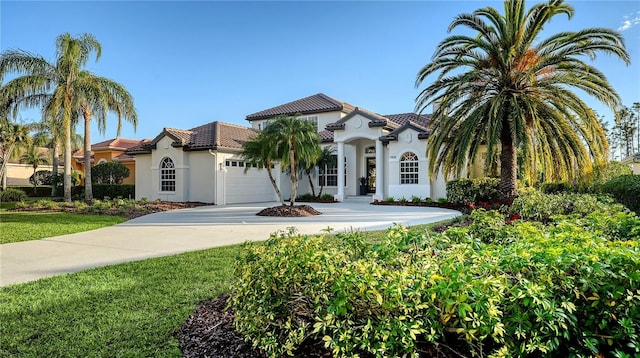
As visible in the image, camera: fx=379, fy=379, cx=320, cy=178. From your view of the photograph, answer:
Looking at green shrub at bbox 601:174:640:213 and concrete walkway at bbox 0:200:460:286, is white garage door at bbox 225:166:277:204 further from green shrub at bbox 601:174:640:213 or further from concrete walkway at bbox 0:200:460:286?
green shrub at bbox 601:174:640:213

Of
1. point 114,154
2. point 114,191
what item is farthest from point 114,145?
point 114,191

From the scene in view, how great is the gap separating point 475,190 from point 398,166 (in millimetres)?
4996

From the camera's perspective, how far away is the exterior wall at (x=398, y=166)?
21422 mm

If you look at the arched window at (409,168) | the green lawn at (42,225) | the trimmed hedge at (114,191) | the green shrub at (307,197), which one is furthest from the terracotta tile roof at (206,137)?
the arched window at (409,168)

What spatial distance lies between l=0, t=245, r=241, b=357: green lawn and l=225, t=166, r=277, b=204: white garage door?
15987 millimetres

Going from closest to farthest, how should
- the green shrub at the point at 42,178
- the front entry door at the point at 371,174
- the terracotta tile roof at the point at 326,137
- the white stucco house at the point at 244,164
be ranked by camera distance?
1. the white stucco house at the point at 244,164
2. the terracotta tile roof at the point at 326,137
3. the front entry door at the point at 371,174
4. the green shrub at the point at 42,178

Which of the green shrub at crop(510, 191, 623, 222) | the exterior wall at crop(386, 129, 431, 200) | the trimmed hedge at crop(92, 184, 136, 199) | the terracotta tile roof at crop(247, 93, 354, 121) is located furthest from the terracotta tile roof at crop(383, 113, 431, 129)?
the trimmed hedge at crop(92, 184, 136, 199)

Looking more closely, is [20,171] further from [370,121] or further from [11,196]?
[370,121]

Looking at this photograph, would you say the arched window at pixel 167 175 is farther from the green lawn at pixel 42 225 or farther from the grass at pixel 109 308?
the grass at pixel 109 308

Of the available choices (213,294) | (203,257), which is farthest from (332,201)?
(213,294)

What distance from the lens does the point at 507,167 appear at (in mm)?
13961

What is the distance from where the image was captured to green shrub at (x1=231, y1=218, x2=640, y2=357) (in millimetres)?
2480

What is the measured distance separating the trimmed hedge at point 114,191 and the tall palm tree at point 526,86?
21.9m

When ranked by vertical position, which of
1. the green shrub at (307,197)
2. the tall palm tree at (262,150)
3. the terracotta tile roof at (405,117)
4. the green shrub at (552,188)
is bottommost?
the green shrub at (307,197)
